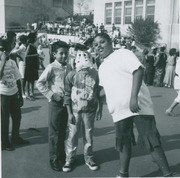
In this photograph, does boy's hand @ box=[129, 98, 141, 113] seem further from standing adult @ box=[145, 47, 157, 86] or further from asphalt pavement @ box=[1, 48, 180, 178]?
standing adult @ box=[145, 47, 157, 86]

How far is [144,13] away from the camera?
28.6 meters

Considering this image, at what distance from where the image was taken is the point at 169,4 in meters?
25.9

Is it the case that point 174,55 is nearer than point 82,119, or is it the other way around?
point 82,119

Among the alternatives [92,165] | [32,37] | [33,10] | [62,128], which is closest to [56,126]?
[62,128]

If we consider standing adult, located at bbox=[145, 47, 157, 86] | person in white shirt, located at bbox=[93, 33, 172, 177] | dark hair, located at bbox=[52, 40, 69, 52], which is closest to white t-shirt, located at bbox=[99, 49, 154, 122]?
person in white shirt, located at bbox=[93, 33, 172, 177]

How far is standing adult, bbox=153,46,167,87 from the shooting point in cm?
1155

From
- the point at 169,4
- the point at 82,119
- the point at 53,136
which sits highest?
the point at 169,4

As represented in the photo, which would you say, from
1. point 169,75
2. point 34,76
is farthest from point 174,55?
point 34,76

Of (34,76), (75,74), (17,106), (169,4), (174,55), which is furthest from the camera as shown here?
(169,4)

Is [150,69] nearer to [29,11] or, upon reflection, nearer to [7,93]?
[7,93]

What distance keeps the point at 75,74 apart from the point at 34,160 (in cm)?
136

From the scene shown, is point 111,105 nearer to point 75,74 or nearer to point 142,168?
point 75,74

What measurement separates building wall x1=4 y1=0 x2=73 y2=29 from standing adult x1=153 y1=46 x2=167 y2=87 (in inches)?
1066

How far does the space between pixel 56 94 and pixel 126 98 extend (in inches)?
37.8
